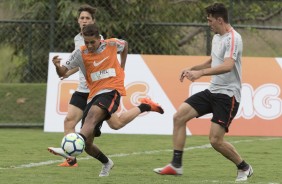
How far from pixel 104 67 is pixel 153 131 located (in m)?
5.89

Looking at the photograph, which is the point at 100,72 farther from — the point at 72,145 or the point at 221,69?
the point at 221,69

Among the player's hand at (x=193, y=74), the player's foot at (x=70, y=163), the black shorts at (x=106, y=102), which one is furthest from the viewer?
the player's foot at (x=70, y=163)

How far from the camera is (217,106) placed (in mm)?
10031

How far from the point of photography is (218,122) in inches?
392

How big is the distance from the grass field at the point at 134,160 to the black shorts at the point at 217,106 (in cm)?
65

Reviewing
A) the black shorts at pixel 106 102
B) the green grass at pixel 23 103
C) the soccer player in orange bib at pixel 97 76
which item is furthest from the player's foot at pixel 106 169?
the green grass at pixel 23 103

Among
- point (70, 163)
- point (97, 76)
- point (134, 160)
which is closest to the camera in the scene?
point (97, 76)

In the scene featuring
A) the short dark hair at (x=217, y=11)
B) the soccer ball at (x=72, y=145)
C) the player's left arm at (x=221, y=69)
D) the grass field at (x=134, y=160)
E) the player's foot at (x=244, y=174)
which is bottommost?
the grass field at (x=134, y=160)

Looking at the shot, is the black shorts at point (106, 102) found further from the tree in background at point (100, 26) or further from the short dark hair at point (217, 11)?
the tree in background at point (100, 26)

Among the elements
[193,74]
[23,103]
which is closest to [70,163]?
[193,74]

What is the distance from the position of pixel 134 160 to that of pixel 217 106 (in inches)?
95.3

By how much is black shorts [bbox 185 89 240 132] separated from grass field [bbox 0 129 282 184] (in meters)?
0.65

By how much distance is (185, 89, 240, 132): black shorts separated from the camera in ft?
32.7

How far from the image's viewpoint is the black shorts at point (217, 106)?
9977 mm
